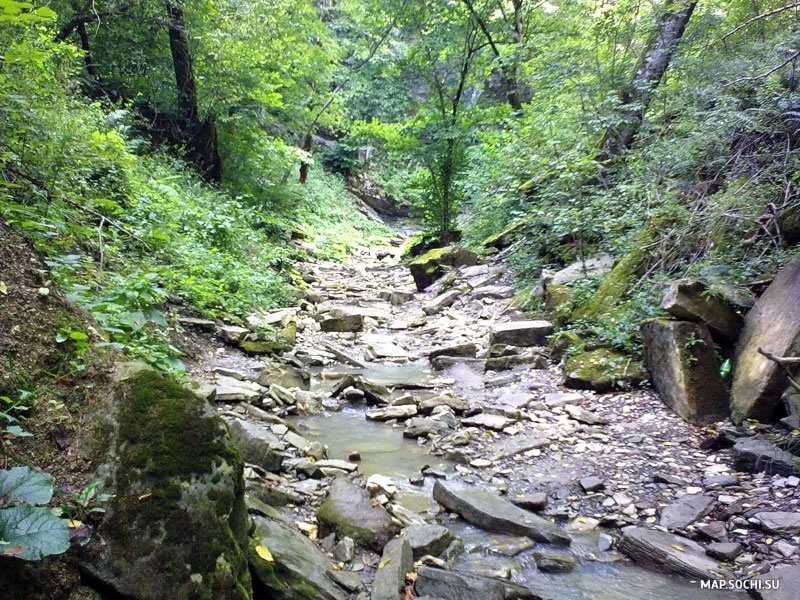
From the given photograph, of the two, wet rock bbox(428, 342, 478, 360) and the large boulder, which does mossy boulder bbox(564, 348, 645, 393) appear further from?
wet rock bbox(428, 342, 478, 360)

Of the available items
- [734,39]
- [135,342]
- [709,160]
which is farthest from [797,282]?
[734,39]

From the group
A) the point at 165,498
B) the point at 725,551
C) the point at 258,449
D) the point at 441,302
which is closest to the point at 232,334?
the point at 258,449

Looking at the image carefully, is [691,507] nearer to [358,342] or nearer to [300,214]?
[358,342]

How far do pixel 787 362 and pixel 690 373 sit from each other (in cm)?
83

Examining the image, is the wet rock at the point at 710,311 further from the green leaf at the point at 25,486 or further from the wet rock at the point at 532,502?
the green leaf at the point at 25,486

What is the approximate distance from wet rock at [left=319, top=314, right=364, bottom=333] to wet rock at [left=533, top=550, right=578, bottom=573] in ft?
20.2

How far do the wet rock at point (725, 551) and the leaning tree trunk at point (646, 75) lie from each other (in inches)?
317

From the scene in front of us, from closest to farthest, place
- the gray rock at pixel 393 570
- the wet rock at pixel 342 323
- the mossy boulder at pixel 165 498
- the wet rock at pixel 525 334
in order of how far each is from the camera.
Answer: the mossy boulder at pixel 165 498, the gray rock at pixel 393 570, the wet rock at pixel 525 334, the wet rock at pixel 342 323

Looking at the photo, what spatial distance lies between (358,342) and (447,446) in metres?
3.93

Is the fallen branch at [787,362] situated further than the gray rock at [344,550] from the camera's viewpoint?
Yes

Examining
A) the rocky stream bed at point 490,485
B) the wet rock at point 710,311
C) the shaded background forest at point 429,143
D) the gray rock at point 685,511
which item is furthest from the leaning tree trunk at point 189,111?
the gray rock at point 685,511

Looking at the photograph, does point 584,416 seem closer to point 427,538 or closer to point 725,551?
point 725,551

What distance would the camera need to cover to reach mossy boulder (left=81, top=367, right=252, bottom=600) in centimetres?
177

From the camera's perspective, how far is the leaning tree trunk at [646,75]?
9.78 m
